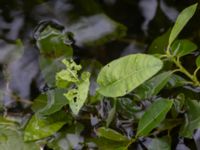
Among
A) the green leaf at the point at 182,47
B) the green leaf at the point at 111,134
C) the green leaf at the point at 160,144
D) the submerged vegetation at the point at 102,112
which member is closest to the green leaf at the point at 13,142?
the submerged vegetation at the point at 102,112

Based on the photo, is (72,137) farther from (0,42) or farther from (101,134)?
(0,42)

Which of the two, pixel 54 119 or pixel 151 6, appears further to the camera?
pixel 151 6

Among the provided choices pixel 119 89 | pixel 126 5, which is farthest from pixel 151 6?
pixel 119 89

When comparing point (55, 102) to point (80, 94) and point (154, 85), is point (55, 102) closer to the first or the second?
point (80, 94)

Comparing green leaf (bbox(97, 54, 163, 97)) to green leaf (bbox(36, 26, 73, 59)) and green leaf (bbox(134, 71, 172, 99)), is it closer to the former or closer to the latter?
green leaf (bbox(134, 71, 172, 99))

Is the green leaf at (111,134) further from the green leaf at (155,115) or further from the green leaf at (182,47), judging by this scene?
the green leaf at (182,47)

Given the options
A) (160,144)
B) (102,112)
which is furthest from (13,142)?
(160,144)
